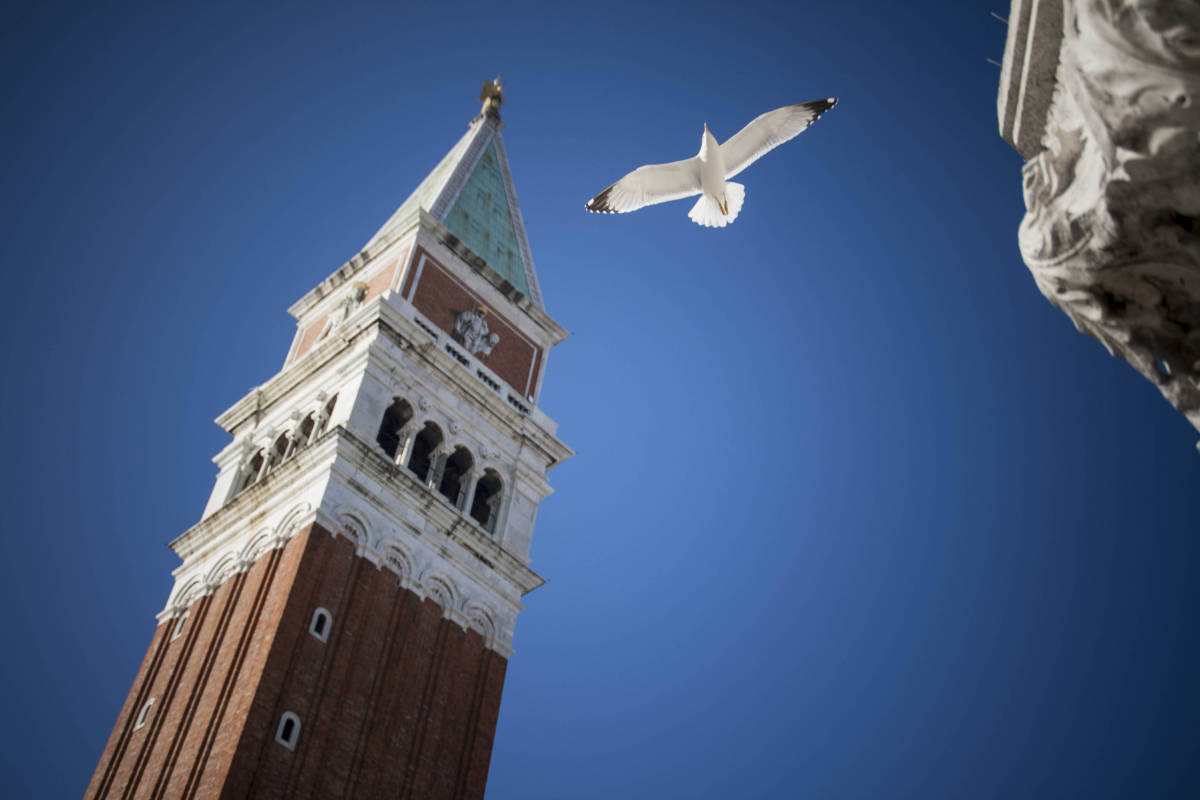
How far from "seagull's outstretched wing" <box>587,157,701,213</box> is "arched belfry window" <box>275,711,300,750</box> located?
15.9m

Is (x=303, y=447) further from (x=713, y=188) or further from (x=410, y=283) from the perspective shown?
(x=713, y=188)

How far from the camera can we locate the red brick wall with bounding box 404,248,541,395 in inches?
1642

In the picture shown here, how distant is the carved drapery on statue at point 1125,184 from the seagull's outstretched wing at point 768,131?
469 inches

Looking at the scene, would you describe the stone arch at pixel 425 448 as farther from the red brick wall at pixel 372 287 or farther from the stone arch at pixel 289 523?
the red brick wall at pixel 372 287

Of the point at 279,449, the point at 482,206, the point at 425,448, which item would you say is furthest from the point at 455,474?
the point at 482,206

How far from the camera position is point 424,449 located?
38250 mm

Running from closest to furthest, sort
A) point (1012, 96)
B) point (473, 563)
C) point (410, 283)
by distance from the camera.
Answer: point (1012, 96) < point (473, 563) < point (410, 283)

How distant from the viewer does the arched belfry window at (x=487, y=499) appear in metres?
38.5

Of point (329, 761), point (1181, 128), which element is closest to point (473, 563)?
point (329, 761)

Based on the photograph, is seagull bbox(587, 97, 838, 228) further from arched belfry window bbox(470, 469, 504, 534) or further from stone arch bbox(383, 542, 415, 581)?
arched belfry window bbox(470, 469, 504, 534)

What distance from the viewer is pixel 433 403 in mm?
38688

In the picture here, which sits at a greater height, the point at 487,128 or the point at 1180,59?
the point at 487,128

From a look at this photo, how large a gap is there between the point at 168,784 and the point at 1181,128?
28.1m

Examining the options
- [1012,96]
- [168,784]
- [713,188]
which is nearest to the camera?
[1012,96]
